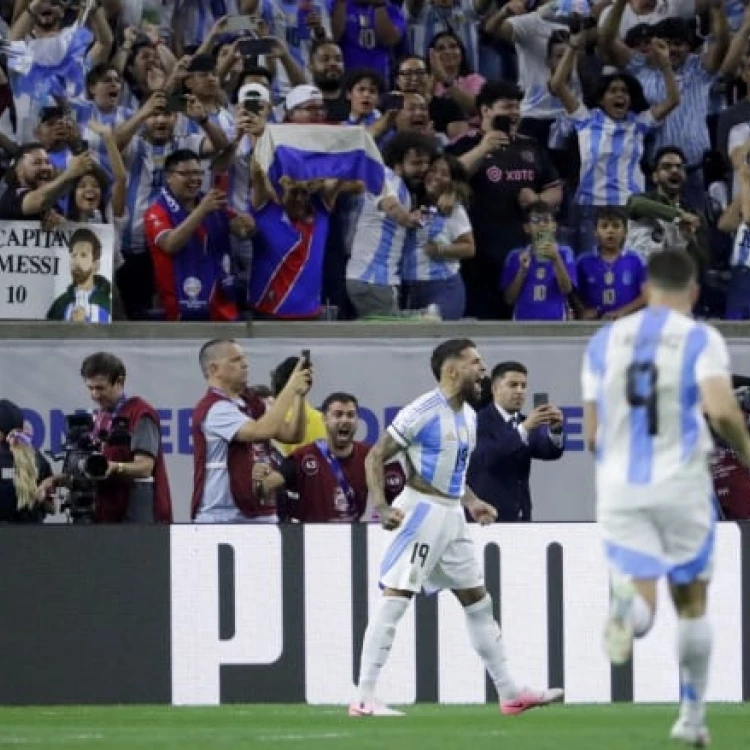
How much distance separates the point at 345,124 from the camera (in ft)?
57.9

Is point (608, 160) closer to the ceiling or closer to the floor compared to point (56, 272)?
closer to the ceiling

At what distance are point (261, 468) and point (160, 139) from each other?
362cm

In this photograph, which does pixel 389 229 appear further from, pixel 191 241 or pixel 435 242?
pixel 191 241

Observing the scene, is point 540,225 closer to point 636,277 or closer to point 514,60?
point 636,277

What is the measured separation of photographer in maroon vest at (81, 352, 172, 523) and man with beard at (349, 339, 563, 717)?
1.84 m

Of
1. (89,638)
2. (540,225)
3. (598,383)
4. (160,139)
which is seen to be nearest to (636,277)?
(540,225)

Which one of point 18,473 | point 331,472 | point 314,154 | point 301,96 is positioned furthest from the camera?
point 301,96

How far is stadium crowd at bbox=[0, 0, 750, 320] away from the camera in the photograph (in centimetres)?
1695

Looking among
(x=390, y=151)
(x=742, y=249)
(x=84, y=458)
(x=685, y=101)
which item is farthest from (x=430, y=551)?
(x=685, y=101)

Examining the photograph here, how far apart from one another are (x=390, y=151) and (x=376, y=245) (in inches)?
28.9

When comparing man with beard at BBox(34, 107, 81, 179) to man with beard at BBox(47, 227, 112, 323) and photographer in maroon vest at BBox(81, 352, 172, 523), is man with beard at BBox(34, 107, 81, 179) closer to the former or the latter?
man with beard at BBox(47, 227, 112, 323)

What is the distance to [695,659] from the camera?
920 cm

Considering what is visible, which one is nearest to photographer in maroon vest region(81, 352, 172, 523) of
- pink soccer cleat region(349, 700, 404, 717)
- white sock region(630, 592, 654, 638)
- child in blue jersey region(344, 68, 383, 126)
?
pink soccer cleat region(349, 700, 404, 717)

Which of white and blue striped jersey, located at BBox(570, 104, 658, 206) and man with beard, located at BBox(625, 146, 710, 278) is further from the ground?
white and blue striped jersey, located at BBox(570, 104, 658, 206)
